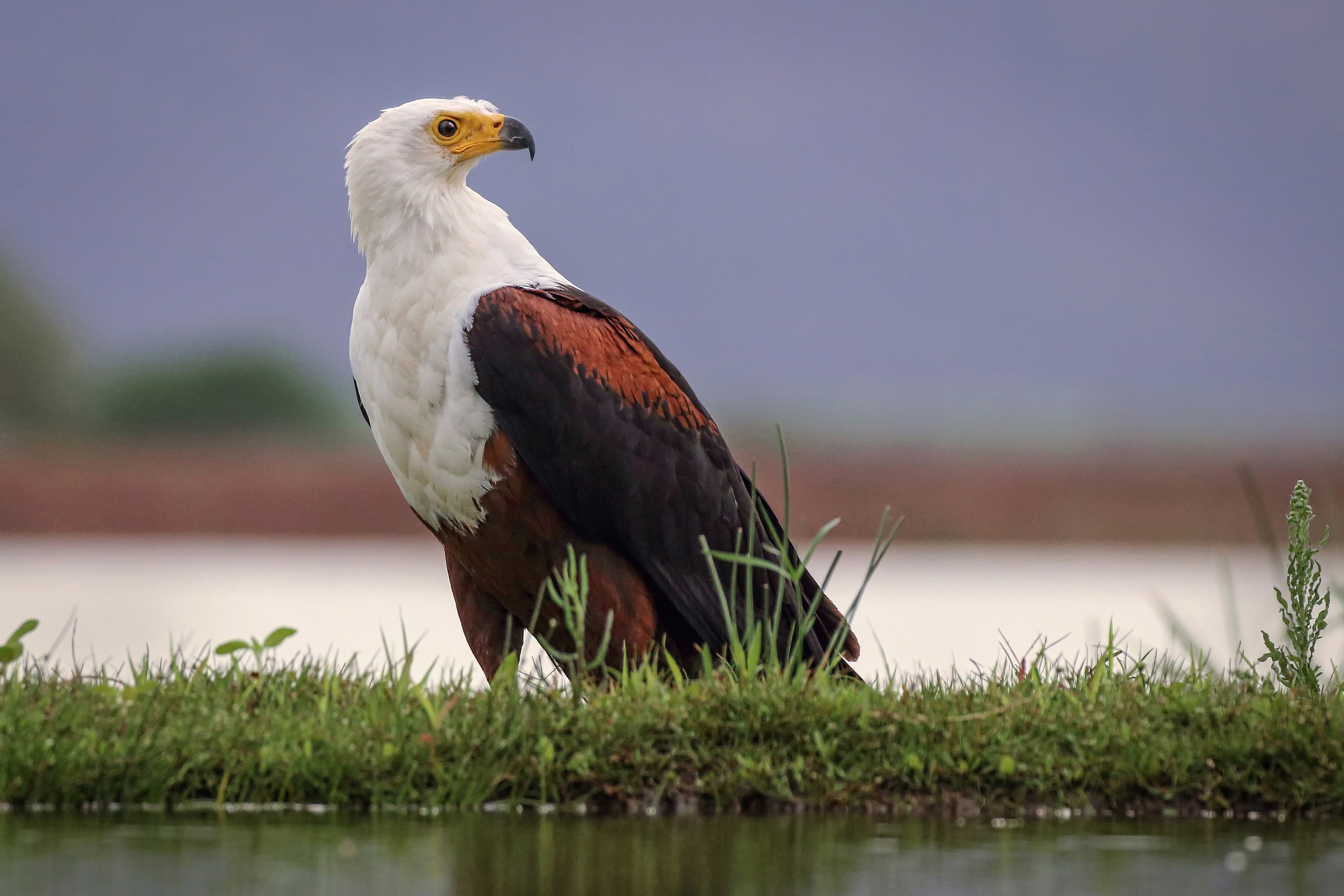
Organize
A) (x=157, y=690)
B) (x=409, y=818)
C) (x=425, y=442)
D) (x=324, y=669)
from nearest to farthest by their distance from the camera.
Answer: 1. (x=409, y=818)
2. (x=157, y=690)
3. (x=324, y=669)
4. (x=425, y=442)

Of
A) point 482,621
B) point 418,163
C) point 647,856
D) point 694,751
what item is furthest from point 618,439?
point 647,856

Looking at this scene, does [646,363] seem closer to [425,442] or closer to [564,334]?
[564,334]

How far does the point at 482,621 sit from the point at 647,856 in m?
2.58

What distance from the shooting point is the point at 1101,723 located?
405cm

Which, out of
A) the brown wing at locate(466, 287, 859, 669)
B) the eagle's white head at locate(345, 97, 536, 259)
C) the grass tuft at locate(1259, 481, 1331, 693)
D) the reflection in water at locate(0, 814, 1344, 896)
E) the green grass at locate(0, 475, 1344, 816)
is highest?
the eagle's white head at locate(345, 97, 536, 259)

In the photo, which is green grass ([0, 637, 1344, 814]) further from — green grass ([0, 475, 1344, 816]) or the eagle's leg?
the eagle's leg

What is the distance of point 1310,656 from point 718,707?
2112 millimetres

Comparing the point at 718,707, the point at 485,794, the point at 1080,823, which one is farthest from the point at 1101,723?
the point at 485,794

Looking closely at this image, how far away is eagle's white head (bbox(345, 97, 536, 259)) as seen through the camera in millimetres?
5418

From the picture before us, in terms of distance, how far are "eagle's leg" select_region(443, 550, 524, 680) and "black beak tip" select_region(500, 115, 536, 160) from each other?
Answer: 1584 millimetres

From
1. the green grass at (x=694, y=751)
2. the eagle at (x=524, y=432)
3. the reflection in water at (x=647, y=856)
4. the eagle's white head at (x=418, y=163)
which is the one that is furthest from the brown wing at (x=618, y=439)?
the reflection in water at (x=647, y=856)

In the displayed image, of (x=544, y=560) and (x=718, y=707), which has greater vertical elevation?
(x=544, y=560)

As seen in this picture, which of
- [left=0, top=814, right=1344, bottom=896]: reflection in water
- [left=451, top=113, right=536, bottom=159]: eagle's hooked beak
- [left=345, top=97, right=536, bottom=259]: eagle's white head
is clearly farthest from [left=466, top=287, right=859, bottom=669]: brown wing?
[left=0, top=814, right=1344, bottom=896]: reflection in water

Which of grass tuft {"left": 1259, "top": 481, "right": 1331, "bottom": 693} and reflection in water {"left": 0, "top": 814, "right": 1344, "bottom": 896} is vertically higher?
grass tuft {"left": 1259, "top": 481, "right": 1331, "bottom": 693}
